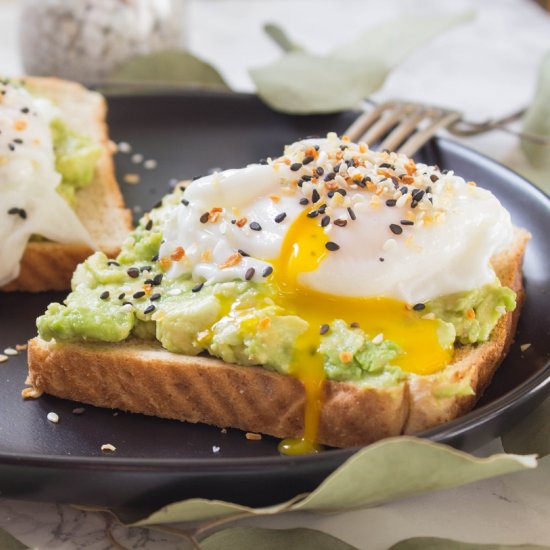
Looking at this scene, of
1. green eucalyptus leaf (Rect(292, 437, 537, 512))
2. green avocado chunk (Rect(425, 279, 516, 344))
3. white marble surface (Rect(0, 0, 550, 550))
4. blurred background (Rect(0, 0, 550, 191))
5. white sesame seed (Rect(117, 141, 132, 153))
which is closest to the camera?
green eucalyptus leaf (Rect(292, 437, 537, 512))

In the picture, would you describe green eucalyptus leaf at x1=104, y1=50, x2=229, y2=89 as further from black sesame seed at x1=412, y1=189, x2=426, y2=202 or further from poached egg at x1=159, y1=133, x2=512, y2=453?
black sesame seed at x1=412, y1=189, x2=426, y2=202

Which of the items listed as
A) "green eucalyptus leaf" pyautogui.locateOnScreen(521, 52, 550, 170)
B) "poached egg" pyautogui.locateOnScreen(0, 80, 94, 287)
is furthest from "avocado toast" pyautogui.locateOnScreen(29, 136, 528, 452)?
"green eucalyptus leaf" pyautogui.locateOnScreen(521, 52, 550, 170)

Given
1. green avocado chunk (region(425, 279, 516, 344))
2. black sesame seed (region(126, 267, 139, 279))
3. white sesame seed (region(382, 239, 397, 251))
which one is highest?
white sesame seed (region(382, 239, 397, 251))

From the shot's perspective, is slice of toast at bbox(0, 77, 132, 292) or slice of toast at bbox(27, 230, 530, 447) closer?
slice of toast at bbox(27, 230, 530, 447)

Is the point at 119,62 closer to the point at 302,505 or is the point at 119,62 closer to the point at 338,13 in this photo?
the point at 338,13

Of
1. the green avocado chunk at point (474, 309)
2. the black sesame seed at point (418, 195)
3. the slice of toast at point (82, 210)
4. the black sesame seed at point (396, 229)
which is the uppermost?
the black sesame seed at point (418, 195)

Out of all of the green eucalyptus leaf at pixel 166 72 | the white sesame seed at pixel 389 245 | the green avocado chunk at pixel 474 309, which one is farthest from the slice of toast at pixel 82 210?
the green avocado chunk at pixel 474 309

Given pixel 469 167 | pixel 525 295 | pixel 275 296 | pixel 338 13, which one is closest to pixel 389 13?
pixel 338 13

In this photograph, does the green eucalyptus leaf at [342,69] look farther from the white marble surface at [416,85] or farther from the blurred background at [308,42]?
the white marble surface at [416,85]
